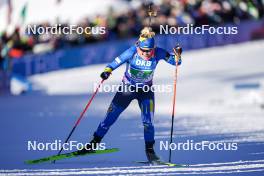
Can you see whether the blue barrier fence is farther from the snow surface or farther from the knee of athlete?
the knee of athlete

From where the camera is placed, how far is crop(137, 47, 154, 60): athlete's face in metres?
7.67

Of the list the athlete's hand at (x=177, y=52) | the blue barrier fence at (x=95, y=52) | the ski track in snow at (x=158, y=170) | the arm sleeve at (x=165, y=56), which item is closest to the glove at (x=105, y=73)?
the arm sleeve at (x=165, y=56)

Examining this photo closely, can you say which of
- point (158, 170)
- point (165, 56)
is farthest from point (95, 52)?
point (158, 170)

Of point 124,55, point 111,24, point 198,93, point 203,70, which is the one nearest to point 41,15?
point 111,24

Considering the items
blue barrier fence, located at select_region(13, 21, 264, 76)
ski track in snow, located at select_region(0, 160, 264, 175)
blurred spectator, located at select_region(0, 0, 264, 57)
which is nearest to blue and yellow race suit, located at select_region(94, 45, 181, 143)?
ski track in snow, located at select_region(0, 160, 264, 175)

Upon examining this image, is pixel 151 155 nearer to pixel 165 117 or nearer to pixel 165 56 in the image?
pixel 165 56

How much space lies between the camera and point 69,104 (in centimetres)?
1547

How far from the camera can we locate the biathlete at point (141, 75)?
769cm

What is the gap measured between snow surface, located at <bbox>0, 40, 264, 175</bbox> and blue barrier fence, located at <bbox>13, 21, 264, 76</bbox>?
0.22m

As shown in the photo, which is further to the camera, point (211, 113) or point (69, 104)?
point (69, 104)

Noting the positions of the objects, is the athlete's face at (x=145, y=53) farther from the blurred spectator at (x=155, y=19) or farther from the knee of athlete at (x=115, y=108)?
the blurred spectator at (x=155, y=19)

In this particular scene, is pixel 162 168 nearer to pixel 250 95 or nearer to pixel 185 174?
pixel 185 174

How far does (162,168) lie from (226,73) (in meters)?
12.5

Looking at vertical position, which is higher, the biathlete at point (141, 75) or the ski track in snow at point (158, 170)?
the biathlete at point (141, 75)
